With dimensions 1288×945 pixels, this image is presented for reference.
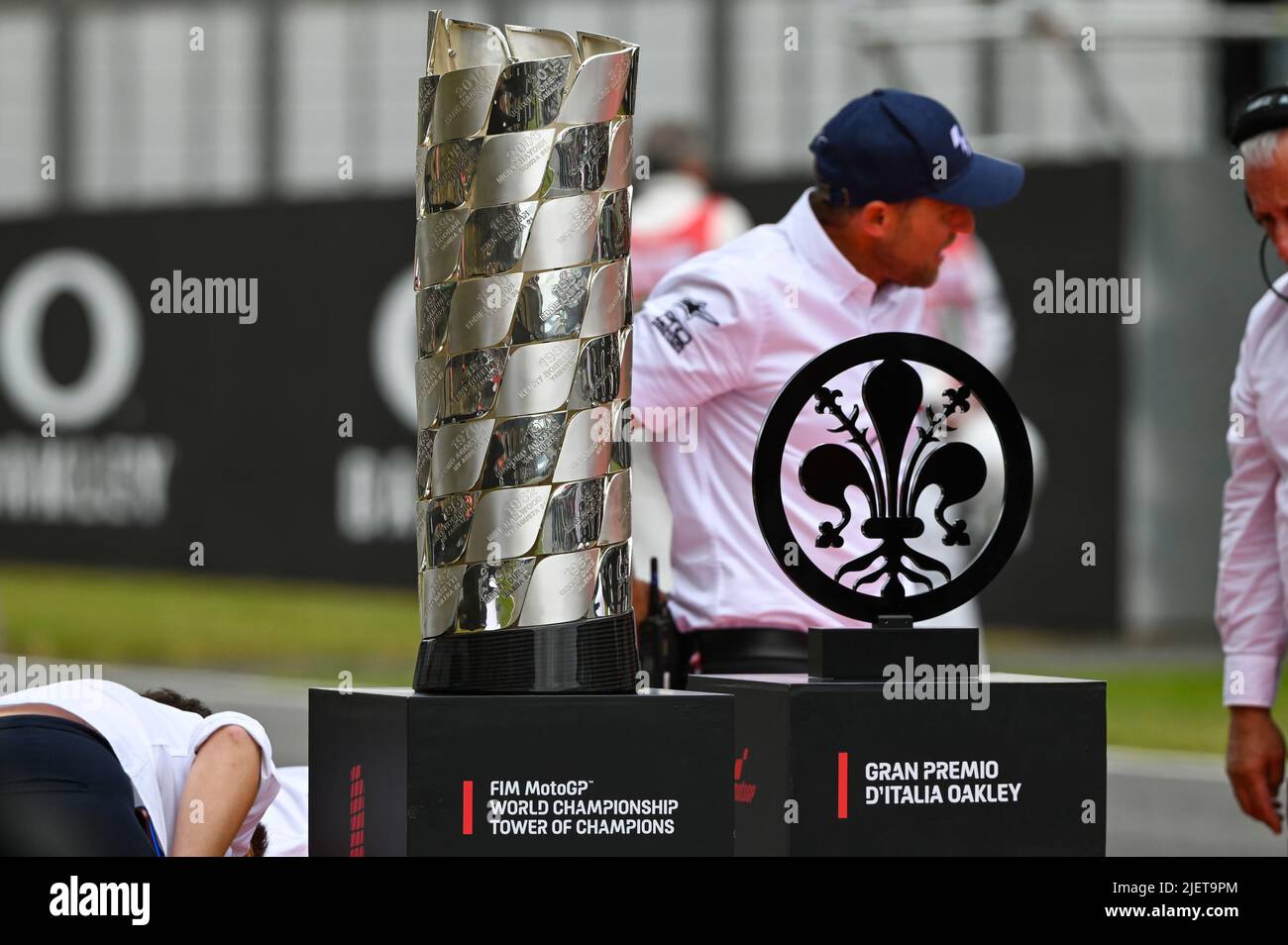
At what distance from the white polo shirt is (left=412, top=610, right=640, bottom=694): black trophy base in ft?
2.92

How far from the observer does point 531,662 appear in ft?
9.64

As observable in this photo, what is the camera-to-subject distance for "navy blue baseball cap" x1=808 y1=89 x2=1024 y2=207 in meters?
3.81

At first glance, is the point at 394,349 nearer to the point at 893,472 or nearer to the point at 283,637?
the point at 283,637

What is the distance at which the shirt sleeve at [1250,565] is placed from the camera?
407 cm

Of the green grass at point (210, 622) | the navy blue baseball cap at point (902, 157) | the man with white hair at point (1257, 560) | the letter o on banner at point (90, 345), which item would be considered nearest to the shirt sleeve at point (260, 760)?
the navy blue baseball cap at point (902, 157)

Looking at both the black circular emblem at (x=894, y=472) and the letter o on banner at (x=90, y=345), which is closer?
the black circular emblem at (x=894, y=472)

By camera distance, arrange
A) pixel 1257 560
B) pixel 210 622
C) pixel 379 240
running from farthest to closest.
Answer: pixel 379 240
pixel 210 622
pixel 1257 560

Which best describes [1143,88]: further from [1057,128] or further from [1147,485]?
[1147,485]

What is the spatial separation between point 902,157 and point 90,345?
11329 mm

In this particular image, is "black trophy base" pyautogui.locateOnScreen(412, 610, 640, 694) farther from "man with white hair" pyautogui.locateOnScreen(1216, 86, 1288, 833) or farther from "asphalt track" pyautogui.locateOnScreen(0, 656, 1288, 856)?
"asphalt track" pyautogui.locateOnScreen(0, 656, 1288, 856)

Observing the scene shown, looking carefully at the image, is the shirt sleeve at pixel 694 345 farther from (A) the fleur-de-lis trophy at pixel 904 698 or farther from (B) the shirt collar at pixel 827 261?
(A) the fleur-de-lis trophy at pixel 904 698

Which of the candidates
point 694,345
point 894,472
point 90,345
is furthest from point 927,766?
point 90,345

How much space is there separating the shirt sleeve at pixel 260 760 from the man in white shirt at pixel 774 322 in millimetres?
824

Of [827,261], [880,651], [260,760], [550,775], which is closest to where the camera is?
[550,775]
